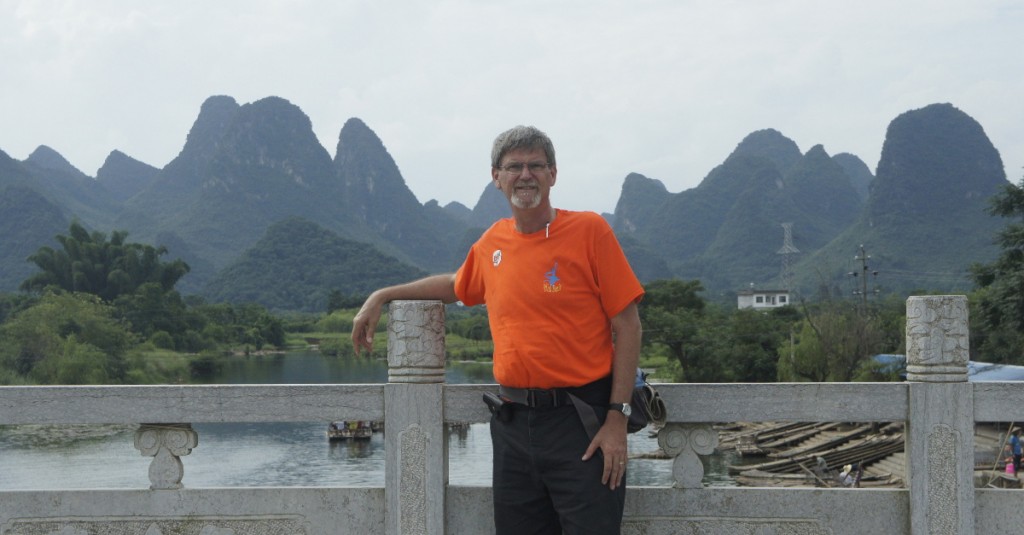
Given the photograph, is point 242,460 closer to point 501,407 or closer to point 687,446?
point 687,446

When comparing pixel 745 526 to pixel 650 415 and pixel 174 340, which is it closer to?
pixel 650 415

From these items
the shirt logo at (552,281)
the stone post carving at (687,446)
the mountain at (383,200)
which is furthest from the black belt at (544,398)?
the mountain at (383,200)

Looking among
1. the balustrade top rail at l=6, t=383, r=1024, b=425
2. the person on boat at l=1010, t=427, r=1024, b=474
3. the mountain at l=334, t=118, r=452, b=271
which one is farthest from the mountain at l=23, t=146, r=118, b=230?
the balustrade top rail at l=6, t=383, r=1024, b=425

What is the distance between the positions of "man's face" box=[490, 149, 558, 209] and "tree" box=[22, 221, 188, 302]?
179 feet

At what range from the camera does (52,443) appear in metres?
26.1

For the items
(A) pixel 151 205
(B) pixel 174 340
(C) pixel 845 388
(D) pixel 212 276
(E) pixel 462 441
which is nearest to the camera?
(C) pixel 845 388

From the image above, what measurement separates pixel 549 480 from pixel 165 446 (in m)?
1.76

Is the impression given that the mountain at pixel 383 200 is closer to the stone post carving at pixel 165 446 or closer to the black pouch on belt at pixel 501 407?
the stone post carving at pixel 165 446

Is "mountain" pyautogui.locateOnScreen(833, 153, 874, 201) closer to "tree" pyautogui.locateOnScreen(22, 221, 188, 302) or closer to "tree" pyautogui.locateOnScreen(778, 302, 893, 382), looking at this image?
"tree" pyautogui.locateOnScreen(22, 221, 188, 302)

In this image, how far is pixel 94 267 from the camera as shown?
178 ft

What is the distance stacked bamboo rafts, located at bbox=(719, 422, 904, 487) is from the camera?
2055cm

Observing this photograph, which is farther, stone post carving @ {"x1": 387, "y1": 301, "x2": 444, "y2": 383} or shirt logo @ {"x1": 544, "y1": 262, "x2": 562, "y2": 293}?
stone post carving @ {"x1": 387, "y1": 301, "x2": 444, "y2": 383}

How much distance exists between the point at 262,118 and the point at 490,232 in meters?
130

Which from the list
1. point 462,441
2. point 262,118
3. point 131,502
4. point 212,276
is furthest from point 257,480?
point 262,118
